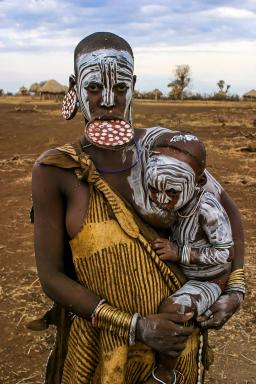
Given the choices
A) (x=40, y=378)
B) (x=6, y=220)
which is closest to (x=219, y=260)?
(x=40, y=378)

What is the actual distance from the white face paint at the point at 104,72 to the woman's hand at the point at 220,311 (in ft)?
2.25

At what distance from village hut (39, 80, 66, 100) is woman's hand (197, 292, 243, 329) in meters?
41.7

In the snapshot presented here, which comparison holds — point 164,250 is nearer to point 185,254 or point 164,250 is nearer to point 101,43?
point 185,254

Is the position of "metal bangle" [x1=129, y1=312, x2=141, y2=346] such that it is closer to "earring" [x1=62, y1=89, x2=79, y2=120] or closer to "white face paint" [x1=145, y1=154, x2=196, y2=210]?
"white face paint" [x1=145, y1=154, x2=196, y2=210]

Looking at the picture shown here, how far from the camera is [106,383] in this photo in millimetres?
1651

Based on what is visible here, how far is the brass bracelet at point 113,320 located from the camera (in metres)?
1.60

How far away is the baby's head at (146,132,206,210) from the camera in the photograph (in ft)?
4.96

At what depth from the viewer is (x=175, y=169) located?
1.51 metres

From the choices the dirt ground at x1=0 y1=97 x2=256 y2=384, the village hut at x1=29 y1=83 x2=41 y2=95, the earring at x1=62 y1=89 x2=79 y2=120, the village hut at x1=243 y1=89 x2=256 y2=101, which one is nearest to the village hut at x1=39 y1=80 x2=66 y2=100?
the village hut at x1=29 y1=83 x2=41 y2=95

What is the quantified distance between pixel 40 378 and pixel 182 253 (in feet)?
6.78

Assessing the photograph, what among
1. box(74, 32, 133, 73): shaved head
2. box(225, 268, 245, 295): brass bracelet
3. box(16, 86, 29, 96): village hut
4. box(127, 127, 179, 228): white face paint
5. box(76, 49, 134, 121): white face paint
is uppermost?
box(74, 32, 133, 73): shaved head

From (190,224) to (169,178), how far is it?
21cm

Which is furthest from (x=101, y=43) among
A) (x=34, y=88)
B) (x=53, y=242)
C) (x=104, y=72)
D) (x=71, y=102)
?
(x=34, y=88)

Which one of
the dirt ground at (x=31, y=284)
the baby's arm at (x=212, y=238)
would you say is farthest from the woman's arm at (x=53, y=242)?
the dirt ground at (x=31, y=284)
